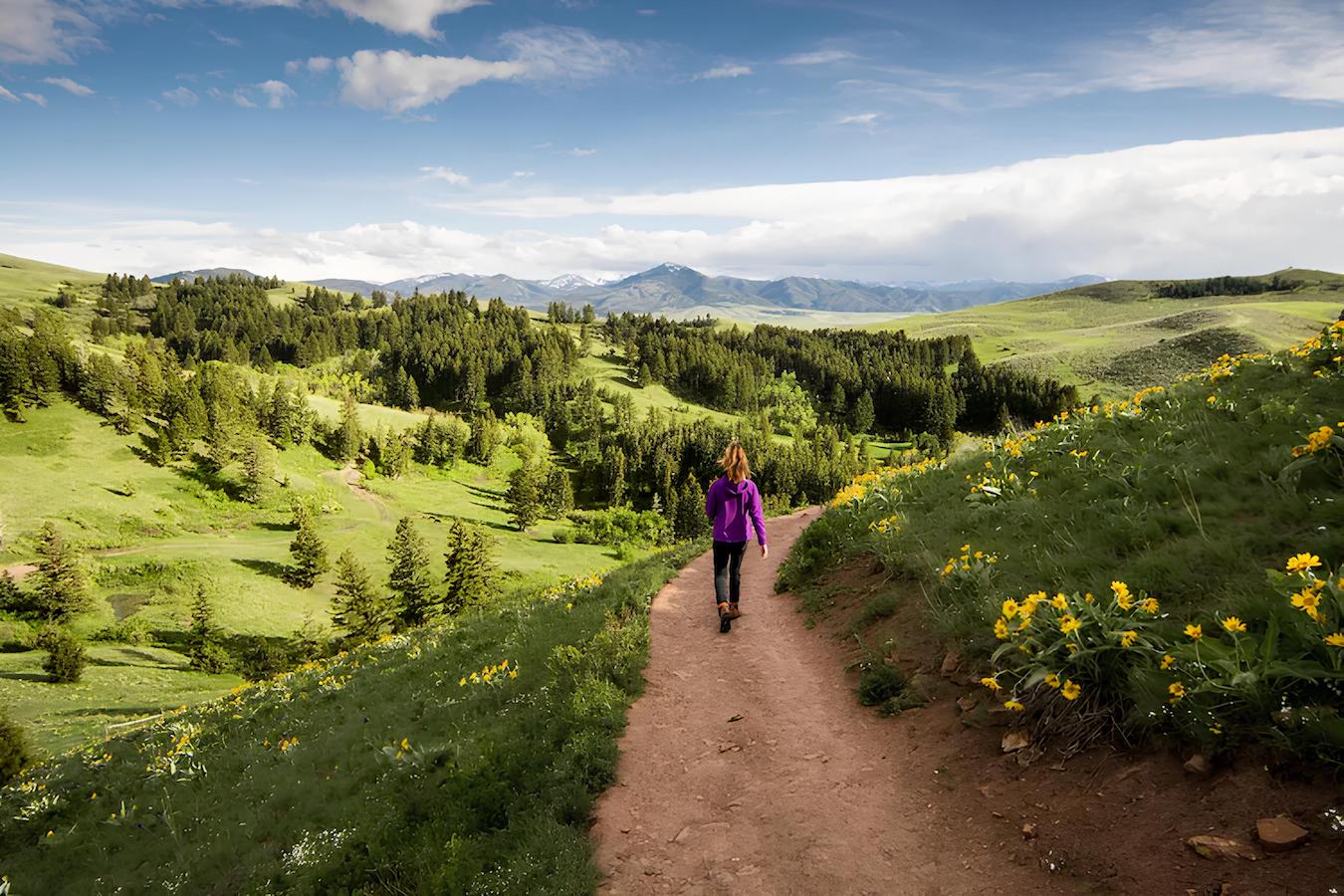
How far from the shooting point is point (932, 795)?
5.75 m

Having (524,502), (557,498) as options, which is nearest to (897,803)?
(524,502)

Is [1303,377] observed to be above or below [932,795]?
above

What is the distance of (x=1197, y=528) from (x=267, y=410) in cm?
14679

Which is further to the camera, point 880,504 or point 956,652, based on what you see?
point 880,504

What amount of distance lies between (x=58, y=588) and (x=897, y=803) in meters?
74.2

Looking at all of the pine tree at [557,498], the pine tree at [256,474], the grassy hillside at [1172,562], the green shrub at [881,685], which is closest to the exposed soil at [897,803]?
the green shrub at [881,685]

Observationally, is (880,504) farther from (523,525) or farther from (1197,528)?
(523,525)

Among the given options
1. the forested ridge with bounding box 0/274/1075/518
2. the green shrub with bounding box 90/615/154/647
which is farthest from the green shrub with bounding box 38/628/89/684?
the forested ridge with bounding box 0/274/1075/518

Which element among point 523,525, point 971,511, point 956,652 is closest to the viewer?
point 956,652

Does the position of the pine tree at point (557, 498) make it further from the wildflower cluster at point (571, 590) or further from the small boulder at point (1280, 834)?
the small boulder at point (1280, 834)

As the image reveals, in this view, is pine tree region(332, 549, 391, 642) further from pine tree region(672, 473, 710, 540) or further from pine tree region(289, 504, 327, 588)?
pine tree region(672, 473, 710, 540)

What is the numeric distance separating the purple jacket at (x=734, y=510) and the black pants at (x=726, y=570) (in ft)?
0.69

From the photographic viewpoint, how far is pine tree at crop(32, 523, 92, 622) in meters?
52.1

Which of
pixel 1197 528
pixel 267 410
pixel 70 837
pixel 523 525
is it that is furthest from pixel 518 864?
pixel 267 410
